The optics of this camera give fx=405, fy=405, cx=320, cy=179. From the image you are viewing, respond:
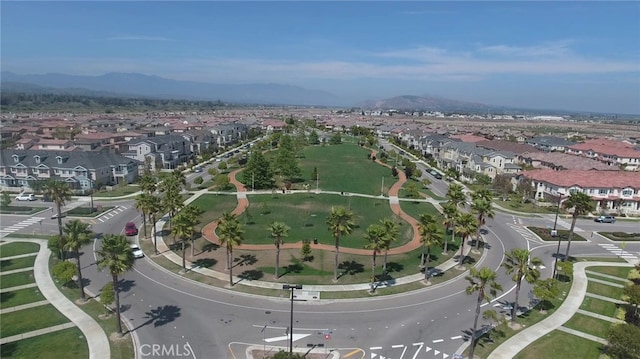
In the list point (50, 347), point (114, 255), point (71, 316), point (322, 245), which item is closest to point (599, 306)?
point (322, 245)

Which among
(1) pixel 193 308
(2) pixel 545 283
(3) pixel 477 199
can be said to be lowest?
(1) pixel 193 308

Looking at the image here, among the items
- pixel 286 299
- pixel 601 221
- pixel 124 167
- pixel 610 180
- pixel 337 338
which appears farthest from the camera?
pixel 124 167

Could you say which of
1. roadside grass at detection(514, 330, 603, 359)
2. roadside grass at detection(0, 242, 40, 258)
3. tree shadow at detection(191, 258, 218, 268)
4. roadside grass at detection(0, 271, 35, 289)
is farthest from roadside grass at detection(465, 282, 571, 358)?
roadside grass at detection(0, 242, 40, 258)

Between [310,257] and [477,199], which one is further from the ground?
[477,199]

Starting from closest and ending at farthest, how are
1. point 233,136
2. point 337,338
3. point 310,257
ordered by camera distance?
point 337,338 → point 310,257 → point 233,136

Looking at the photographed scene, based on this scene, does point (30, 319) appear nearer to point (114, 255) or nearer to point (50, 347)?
point (50, 347)

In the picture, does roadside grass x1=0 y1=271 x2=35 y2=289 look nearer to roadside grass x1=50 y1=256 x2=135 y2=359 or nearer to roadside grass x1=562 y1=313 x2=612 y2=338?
roadside grass x1=50 y1=256 x2=135 y2=359

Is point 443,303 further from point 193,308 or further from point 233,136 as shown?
point 233,136

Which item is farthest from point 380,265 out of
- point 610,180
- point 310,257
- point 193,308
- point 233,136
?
point 233,136
